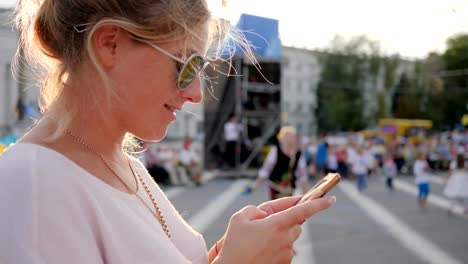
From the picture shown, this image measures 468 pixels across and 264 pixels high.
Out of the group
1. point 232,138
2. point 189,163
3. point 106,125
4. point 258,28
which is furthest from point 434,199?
point 106,125

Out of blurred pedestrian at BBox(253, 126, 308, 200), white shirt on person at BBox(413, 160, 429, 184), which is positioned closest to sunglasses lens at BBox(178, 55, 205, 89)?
blurred pedestrian at BBox(253, 126, 308, 200)

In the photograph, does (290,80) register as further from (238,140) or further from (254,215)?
(254,215)

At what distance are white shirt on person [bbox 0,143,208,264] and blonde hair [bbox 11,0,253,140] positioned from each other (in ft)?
0.37

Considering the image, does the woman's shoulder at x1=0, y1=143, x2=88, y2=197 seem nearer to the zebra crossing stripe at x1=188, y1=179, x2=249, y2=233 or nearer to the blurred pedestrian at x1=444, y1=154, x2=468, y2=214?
the zebra crossing stripe at x1=188, y1=179, x2=249, y2=233

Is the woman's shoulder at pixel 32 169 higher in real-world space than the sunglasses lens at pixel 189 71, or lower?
lower

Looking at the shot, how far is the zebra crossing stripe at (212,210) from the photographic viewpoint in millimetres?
8664

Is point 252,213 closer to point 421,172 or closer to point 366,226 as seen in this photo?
point 366,226

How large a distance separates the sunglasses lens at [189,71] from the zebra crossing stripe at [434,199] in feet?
34.8

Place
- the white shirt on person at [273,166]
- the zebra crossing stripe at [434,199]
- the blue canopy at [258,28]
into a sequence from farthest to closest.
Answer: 1. the zebra crossing stripe at [434,199]
2. the white shirt on person at [273,166]
3. the blue canopy at [258,28]

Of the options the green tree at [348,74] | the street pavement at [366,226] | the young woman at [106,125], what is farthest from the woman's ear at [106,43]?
the green tree at [348,74]

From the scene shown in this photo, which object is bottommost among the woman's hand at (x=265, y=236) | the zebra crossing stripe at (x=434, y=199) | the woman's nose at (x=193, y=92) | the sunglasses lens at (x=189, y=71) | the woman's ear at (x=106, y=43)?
the zebra crossing stripe at (x=434, y=199)

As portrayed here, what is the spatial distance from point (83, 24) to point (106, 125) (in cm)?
20

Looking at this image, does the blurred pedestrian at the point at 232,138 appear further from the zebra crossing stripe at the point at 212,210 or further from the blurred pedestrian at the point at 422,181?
the blurred pedestrian at the point at 422,181

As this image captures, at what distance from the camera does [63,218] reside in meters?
0.86
